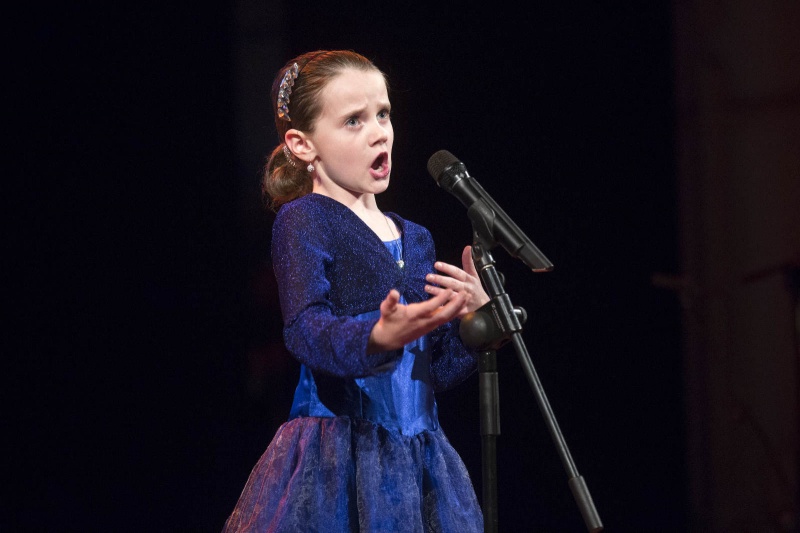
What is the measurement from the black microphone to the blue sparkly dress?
19 cm

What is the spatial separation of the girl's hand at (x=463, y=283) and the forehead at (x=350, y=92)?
1.02ft

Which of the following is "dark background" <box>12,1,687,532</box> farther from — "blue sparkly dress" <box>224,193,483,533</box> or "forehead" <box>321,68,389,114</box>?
"blue sparkly dress" <box>224,193,483,533</box>

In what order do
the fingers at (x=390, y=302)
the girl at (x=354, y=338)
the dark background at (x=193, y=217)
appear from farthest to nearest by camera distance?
the dark background at (x=193, y=217), the girl at (x=354, y=338), the fingers at (x=390, y=302)

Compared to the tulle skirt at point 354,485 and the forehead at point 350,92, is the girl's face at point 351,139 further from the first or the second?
the tulle skirt at point 354,485

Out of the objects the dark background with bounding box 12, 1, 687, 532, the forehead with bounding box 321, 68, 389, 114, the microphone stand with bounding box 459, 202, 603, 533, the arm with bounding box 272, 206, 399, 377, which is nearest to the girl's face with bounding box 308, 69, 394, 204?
the forehead with bounding box 321, 68, 389, 114

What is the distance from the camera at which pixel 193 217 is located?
92.6 inches

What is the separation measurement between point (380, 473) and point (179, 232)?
131 cm

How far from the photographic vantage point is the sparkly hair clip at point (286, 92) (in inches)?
58.1

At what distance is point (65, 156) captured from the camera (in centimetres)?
226

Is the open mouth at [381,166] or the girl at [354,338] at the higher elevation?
the open mouth at [381,166]

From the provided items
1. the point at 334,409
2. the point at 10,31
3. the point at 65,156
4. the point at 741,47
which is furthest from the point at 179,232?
the point at 741,47

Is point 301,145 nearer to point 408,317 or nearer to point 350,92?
point 350,92

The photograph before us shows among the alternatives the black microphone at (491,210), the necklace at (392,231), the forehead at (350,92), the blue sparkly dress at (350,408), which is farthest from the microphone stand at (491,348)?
the forehead at (350,92)

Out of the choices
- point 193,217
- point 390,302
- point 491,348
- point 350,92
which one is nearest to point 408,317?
point 390,302
